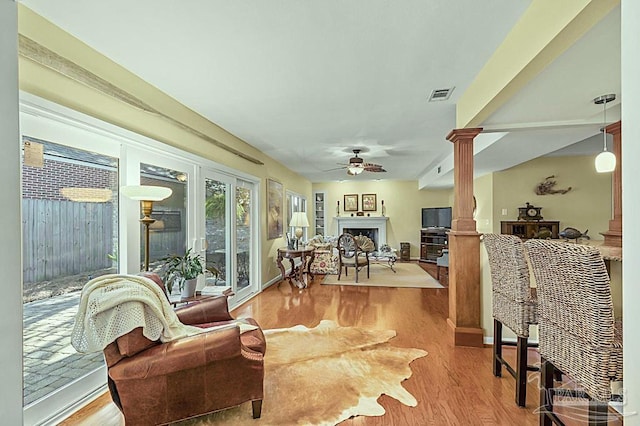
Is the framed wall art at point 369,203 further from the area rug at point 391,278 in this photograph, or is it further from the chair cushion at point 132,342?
the chair cushion at point 132,342

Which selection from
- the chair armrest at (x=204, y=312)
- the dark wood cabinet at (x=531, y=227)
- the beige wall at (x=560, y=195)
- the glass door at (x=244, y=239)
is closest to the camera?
the chair armrest at (x=204, y=312)

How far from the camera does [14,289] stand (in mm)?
821

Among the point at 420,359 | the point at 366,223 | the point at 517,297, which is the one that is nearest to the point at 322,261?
the point at 366,223

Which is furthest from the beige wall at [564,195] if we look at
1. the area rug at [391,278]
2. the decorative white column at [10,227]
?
the decorative white column at [10,227]

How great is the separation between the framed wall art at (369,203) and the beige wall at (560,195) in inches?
145

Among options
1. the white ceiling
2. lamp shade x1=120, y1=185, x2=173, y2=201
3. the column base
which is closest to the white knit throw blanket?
lamp shade x1=120, y1=185, x2=173, y2=201

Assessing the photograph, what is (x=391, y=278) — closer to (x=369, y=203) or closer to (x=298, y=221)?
(x=298, y=221)

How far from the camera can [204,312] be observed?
7.98 feet

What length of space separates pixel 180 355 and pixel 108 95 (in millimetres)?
1936

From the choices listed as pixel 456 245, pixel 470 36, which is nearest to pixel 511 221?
pixel 456 245

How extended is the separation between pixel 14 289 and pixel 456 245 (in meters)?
3.17

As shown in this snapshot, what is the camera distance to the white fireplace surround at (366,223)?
31.4ft

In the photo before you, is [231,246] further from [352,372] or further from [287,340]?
[352,372]

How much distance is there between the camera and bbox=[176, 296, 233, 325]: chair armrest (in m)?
2.36
